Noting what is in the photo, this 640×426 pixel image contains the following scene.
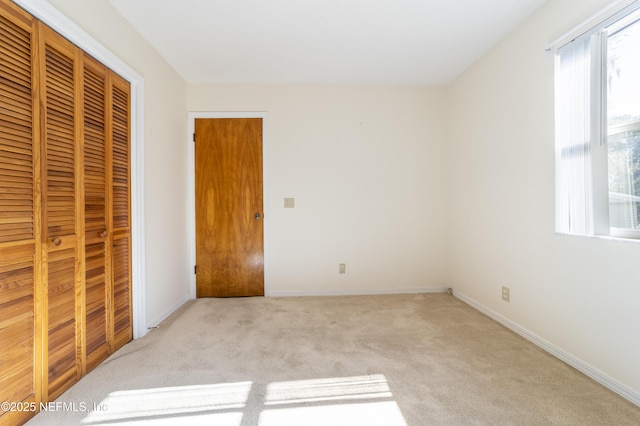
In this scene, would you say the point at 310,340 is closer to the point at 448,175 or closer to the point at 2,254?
the point at 2,254

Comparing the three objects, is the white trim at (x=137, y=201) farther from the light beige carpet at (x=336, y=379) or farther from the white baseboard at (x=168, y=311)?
the light beige carpet at (x=336, y=379)

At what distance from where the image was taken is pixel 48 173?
152 cm

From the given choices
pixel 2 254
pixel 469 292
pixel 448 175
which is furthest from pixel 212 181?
pixel 469 292

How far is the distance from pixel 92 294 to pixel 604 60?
352 centimetres

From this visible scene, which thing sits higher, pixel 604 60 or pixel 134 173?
pixel 604 60

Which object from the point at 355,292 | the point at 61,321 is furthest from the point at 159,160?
the point at 355,292

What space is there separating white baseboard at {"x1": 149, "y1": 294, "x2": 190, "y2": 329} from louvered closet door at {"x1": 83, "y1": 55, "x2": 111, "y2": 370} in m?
0.51

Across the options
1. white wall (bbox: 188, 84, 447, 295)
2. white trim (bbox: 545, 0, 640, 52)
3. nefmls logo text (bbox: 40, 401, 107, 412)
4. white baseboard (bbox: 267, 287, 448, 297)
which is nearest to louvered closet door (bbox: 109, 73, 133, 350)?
nefmls logo text (bbox: 40, 401, 107, 412)

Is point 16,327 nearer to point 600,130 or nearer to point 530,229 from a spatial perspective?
point 530,229

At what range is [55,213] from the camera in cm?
156

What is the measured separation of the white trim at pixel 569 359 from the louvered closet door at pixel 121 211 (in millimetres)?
3118

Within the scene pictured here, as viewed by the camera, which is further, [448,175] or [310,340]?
[448,175]

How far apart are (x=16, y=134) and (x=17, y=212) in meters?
A: 0.38

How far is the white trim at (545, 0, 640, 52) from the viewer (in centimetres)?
153
